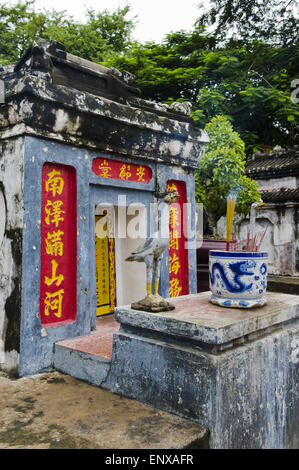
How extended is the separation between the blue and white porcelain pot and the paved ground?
3.70 feet

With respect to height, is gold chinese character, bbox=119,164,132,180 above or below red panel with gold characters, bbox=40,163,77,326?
above

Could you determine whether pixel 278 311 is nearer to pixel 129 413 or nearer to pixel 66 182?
pixel 129 413

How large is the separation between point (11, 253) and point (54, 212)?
2.14ft

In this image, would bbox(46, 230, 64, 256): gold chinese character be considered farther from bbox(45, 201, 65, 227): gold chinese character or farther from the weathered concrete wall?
the weathered concrete wall

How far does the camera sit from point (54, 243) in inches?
165

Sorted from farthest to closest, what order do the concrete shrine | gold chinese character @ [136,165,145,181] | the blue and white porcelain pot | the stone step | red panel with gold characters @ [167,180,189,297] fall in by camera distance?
red panel with gold characters @ [167,180,189,297]
gold chinese character @ [136,165,145,181]
the stone step
the blue and white porcelain pot
the concrete shrine

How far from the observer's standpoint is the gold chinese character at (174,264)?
589cm

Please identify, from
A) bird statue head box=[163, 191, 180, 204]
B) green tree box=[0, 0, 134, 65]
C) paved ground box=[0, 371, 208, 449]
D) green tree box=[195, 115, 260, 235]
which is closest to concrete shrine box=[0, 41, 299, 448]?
paved ground box=[0, 371, 208, 449]

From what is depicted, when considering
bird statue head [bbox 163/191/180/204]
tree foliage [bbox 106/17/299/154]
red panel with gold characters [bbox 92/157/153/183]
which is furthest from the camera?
tree foliage [bbox 106/17/299/154]

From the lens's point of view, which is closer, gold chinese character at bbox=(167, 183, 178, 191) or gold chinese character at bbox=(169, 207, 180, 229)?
gold chinese character at bbox=(167, 183, 178, 191)

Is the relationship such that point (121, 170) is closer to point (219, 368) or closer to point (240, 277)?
point (240, 277)

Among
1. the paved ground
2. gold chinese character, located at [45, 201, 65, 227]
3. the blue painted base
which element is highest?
gold chinese character, located at [45, 201, 65, 227]

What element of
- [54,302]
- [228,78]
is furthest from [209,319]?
[228,78]

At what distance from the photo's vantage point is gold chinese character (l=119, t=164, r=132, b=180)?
4.92m
